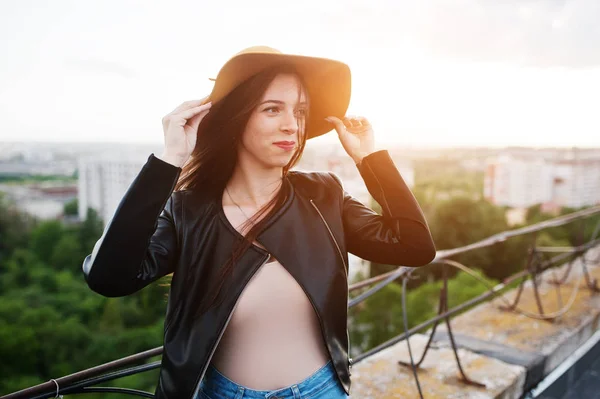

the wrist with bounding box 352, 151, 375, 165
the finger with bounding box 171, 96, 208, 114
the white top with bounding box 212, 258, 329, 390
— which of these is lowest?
the white top with bounding box 212, 258, 329, 390

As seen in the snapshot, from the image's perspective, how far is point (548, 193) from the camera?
3317 inches

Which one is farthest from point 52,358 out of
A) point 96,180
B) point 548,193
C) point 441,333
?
point 548,193

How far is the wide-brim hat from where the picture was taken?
4.60ft

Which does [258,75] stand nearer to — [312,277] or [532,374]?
[312,277]

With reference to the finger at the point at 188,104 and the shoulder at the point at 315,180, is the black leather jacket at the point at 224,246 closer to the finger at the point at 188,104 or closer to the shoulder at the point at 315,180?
the shoulder at the point at 315,180

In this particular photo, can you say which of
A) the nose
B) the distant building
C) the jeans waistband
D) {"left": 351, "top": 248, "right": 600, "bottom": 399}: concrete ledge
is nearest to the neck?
the nose

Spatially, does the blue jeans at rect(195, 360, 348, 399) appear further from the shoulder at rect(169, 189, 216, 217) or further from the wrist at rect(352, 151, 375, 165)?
the wrist at rect(352, 151, 375, 165)

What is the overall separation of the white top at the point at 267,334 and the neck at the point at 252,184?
0.71ft

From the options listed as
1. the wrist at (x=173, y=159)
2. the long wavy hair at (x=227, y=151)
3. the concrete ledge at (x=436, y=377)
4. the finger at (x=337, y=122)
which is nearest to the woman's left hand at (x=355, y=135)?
Result: the finger at (x=337, y=122)

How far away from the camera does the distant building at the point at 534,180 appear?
276 feet

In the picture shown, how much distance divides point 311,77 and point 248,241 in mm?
528

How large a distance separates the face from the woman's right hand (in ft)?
0.47

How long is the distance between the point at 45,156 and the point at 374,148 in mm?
115295

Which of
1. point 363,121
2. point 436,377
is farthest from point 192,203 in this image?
point 436,377
